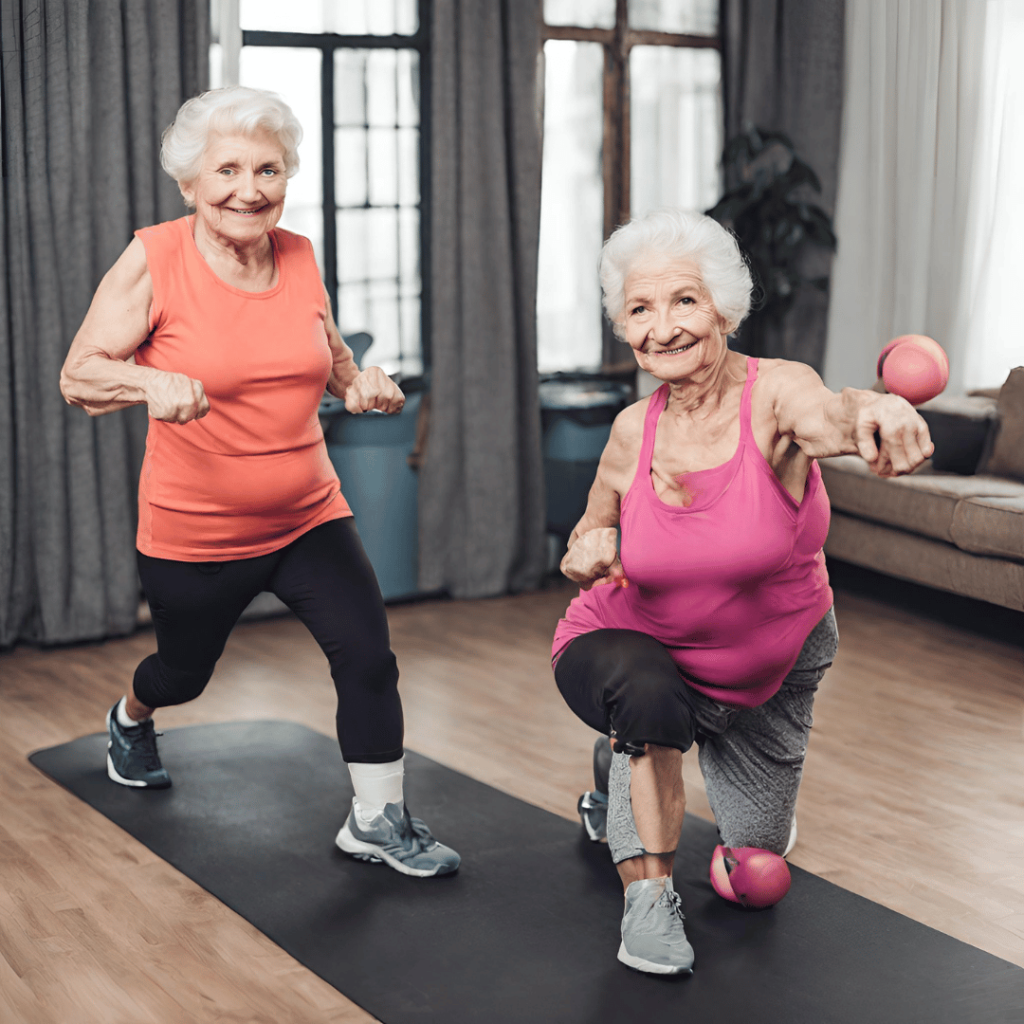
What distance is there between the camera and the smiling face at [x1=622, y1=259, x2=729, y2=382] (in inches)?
86.0

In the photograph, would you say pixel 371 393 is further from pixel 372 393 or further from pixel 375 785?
pixel 375 785

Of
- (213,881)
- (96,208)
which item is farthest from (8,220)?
(213,881)

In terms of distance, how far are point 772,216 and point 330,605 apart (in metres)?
3.03

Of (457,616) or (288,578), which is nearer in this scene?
(288,578)

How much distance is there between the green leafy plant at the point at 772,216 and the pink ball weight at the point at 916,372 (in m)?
3.04

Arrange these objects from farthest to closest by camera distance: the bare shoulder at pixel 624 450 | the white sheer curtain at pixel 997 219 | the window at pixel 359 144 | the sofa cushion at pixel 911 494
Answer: the white sheer curtain at pixel 997 219, the window at pixel 359 144, the sofa cushion at pixel 911 494, the bare shoulder at pixel 624 450

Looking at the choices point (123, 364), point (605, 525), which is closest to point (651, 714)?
point (605, 525)

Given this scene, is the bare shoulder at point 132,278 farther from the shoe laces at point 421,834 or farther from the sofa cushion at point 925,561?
the sofa cushion at point 925,561

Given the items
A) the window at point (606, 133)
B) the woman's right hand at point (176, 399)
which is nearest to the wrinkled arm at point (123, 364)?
the woman's right hand at point (176, 399)

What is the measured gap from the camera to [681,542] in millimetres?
2180

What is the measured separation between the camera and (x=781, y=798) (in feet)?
8.20

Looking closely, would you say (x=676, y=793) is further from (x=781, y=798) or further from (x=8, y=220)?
(x=8, y=220)

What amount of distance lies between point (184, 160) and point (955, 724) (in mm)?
2216

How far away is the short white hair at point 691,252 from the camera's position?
2.19 metres
